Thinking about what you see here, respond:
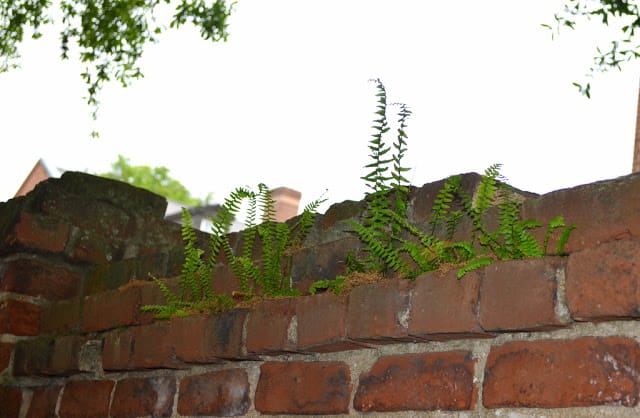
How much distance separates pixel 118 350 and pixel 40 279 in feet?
2.08

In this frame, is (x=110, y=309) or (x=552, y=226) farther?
(x=110, y=309)

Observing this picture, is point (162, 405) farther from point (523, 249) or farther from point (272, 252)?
point (523, 249)

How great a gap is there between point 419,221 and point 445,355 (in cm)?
40

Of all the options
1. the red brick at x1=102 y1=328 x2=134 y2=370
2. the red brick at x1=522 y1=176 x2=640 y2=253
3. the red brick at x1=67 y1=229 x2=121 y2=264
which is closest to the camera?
the red brick at x1=522 y1=176 x2=640 y2=253

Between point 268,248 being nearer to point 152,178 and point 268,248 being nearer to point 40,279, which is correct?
point 40,279

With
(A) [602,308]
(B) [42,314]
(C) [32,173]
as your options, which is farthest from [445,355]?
(C) [32,173]

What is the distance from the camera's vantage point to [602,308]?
1.27 m

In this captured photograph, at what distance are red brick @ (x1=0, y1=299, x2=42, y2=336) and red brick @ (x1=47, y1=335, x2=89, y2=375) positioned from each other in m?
0.21

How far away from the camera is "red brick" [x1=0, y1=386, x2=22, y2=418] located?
2.85 metres

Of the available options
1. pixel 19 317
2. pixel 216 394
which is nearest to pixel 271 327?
pixel 216 394

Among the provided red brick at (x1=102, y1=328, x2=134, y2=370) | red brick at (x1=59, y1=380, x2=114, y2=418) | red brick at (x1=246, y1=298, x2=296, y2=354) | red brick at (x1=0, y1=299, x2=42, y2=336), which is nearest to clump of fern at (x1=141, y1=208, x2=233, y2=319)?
red brick at (x1=102, y1=328, x2=134, y2=370)

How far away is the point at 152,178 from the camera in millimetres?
31422

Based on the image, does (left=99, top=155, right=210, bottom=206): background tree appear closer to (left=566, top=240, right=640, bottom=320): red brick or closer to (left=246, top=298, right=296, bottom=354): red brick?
(left=246, top=298, right=296, bottom=354): red brick

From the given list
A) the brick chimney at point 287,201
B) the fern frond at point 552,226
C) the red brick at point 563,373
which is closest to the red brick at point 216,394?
the red brick at point 563,373
